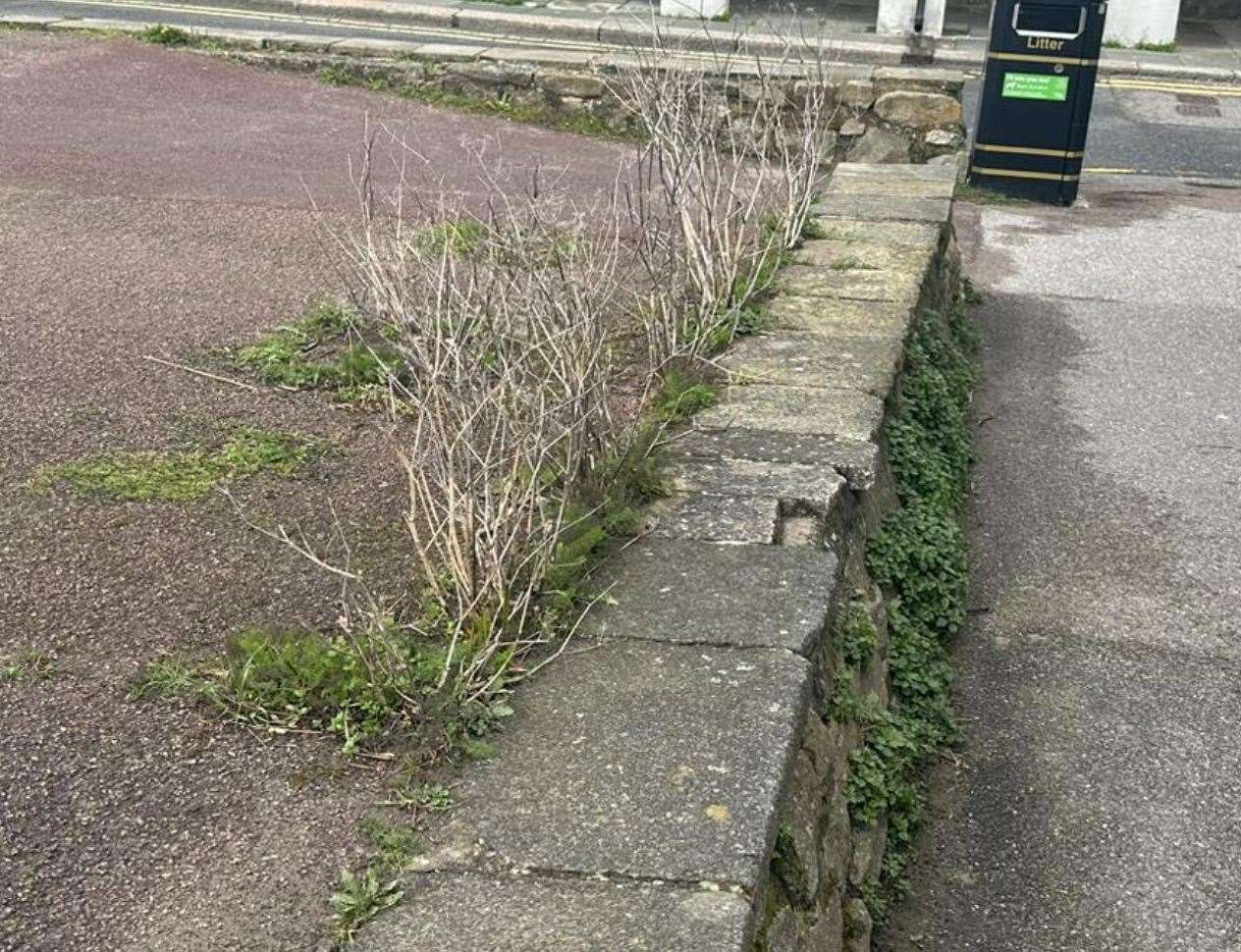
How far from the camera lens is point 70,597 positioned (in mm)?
3930

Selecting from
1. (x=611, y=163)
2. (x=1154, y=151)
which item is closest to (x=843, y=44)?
(x=1154, y=151)

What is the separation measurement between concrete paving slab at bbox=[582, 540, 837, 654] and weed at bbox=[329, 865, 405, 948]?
988 millimetres

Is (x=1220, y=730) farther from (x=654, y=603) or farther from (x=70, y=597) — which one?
(x=70, y=597)

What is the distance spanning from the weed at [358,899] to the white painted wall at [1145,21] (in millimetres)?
19134

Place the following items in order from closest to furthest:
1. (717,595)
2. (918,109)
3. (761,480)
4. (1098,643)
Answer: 1. (717,595)
2. (761,480)
3. (1098,643)
4. (918,109)

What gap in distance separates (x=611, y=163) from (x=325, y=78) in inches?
106

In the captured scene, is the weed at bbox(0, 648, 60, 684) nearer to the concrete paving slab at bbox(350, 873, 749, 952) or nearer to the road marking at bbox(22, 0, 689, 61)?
the concrete paving slab at bbox(350, 873, 749, 952)

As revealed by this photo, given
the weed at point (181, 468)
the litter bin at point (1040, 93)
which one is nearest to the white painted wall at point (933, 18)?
the litter bin at point (1040, 93)

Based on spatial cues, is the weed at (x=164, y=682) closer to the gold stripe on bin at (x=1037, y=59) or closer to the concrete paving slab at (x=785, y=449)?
the concrete paving slab at (x=785, y=449)

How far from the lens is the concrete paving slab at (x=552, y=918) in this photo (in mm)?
2711

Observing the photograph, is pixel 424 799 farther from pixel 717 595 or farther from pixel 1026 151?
pixel 1026 151

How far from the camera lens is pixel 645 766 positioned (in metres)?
3.23

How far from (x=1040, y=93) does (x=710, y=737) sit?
8.51 meters

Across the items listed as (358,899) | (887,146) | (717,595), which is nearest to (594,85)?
(887,146)
